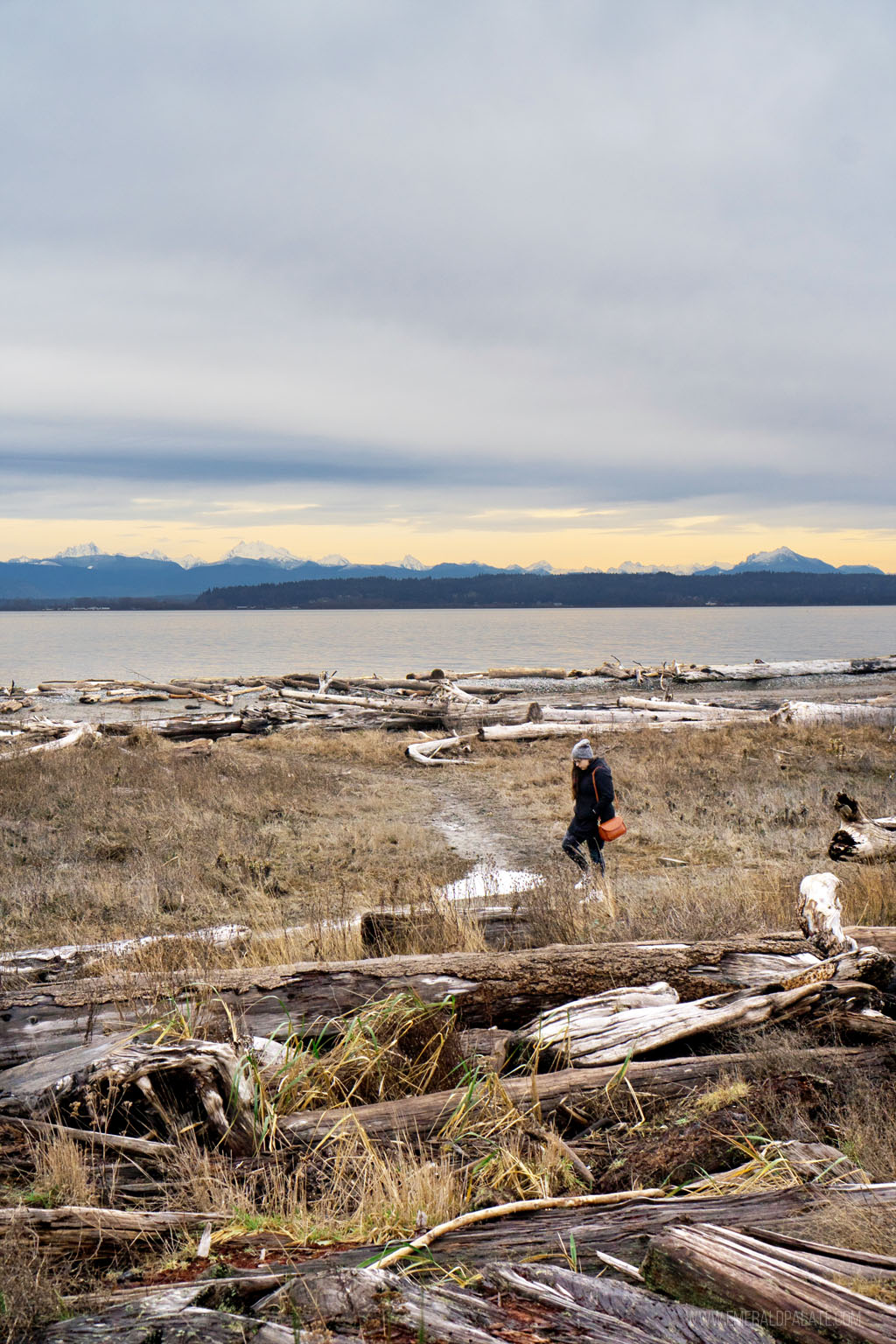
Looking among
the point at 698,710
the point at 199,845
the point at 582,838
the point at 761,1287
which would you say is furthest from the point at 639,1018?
the point at 698,710

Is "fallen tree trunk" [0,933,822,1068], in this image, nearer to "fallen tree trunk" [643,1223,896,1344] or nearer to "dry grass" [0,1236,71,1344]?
"dry grass" [0,1236,71,1344]

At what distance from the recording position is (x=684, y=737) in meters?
21.1

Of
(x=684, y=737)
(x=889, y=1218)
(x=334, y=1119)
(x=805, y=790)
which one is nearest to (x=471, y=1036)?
(x=334, y=1119)

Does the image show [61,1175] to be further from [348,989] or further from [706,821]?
[706,821]

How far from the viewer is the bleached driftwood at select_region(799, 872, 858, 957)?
16.5 ft

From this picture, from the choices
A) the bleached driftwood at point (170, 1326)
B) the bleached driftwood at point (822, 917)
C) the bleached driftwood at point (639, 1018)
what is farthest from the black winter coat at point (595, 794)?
the bleached driftwood at point (170, 1326)

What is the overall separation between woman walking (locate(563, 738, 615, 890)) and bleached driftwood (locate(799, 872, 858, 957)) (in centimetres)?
406

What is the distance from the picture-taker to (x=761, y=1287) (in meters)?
1.97

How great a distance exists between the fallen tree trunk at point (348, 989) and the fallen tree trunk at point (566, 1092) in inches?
25.1

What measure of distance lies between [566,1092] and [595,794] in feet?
21.6

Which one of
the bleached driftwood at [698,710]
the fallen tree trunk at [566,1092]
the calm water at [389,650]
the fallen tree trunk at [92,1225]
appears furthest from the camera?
the calm water at [389,650]

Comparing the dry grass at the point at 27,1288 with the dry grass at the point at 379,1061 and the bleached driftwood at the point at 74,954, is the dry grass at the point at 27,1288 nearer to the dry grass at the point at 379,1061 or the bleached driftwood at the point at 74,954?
the dry grass at the point at 379,1061

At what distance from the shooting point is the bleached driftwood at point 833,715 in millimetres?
22438

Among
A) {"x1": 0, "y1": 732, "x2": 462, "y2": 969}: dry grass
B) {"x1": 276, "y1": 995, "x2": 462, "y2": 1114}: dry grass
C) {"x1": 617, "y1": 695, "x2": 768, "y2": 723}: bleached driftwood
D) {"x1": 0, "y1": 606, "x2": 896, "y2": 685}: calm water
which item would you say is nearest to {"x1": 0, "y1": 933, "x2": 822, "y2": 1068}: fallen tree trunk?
{"x1": 276, "y1": 995, "x2": 462, "y2": 1114}: dry grass
